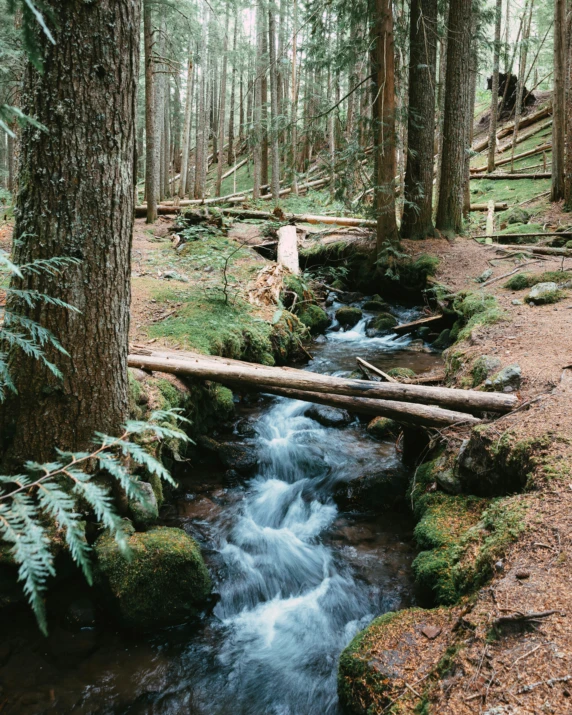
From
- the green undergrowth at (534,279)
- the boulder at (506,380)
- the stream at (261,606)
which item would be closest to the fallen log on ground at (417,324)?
the green undergrowth at (534,279)

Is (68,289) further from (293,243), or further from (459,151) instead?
(459,151)

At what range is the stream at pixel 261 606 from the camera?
321 centimetres

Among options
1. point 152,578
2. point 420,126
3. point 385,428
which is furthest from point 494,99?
point 152,578

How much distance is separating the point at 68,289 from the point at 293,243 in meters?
10.1

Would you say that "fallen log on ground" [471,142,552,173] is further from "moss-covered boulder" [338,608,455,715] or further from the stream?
"moss-covered boulder" [338,608,455,715]

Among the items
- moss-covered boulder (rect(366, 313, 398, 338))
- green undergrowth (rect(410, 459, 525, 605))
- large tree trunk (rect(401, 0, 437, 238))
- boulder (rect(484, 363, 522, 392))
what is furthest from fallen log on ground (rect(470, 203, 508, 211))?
green undergrowth (rect(410, 459, 525, 605))

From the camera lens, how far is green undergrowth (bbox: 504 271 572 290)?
8.62m

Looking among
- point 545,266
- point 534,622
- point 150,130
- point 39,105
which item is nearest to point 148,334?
point 39,105

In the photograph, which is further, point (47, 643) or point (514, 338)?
point (514, 338)

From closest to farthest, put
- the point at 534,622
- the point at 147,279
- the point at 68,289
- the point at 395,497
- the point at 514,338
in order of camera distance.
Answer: the point at 534,622, the point at 68,289, the point at 395,497, the point at 514,338, the point at 147,279

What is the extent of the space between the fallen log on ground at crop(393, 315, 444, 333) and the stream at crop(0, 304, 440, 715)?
3.97 m

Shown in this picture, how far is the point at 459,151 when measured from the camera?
41.0 feet

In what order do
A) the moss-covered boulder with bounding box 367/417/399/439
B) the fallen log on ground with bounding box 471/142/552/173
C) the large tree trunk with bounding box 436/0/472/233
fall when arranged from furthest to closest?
1. the fallen log on ground with bounding box 471/142/552/173
2. the large tree trunk with bounding box 436/0/472/233
3. the moss-covered boulder with bounding box 367/417/399/439

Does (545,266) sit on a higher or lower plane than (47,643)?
higher
